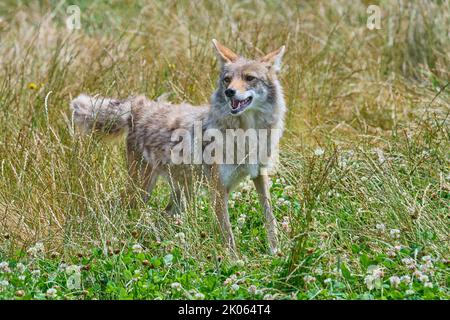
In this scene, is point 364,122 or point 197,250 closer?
point 197,250

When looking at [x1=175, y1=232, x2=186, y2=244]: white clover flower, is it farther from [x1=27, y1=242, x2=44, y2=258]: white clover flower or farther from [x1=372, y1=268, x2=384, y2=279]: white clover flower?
[x1=372, y1=268, x2=384, y2=279]: white clover flower

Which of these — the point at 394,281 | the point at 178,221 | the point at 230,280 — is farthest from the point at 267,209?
the point at 394,281

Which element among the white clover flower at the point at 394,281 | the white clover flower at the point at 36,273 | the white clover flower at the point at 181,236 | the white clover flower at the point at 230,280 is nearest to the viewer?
the white clover flower at the point at 394,281

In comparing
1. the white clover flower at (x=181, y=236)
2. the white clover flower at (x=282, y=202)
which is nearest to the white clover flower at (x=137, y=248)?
the white clover flower at (x=181, y=236)

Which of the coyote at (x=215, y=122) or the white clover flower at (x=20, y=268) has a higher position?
the coyote at (x=215, y=122)

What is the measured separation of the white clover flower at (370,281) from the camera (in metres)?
5.19

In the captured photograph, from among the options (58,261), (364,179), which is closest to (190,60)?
(364,179)

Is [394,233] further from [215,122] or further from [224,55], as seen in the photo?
[224,55]

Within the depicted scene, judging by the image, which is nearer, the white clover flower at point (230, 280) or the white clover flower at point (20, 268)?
the white clover flower at point (230, 280)

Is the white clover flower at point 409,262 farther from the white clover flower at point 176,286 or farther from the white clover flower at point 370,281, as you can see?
the white clover flower at point 176,286

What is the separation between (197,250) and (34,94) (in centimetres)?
317

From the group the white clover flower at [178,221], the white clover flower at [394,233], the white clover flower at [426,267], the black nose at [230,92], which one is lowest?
the white clover flower at [178,221]
